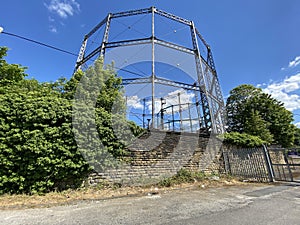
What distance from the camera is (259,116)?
14.5 metres

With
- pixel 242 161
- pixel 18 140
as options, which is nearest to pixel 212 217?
pixel 18 140

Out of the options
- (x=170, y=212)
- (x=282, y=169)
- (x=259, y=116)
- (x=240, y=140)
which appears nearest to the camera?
(x=170, y=212)

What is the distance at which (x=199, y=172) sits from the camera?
6.07m

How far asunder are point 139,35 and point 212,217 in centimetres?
1119

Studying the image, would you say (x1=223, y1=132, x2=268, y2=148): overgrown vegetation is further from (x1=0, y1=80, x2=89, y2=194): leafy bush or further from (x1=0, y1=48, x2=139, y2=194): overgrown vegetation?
(x1=0, y1=80, x2=89, y2=194): leafy bush

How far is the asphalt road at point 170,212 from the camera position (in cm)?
233

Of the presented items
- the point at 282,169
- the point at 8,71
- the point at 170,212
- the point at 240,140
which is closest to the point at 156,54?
the point at 240,140

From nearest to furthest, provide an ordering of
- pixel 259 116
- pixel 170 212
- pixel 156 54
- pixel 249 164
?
pixel 170 212 → pixel 249 164 → pixel 156 54 → pixel 259 116

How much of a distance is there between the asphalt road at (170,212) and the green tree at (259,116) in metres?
11.7

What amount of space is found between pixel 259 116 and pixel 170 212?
15.3 meters

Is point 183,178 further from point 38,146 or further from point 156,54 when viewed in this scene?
point 156,54

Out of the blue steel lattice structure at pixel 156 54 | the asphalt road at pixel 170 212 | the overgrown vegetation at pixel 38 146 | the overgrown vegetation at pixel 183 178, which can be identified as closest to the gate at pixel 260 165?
the overgrown vegetation at pixel 183 178

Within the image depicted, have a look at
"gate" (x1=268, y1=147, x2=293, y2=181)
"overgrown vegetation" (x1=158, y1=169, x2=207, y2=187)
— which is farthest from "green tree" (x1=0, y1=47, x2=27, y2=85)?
"gate" (x1=268, y1=147, x2=293, y2=181)

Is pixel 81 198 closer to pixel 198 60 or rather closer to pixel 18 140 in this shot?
pixel 18 140
